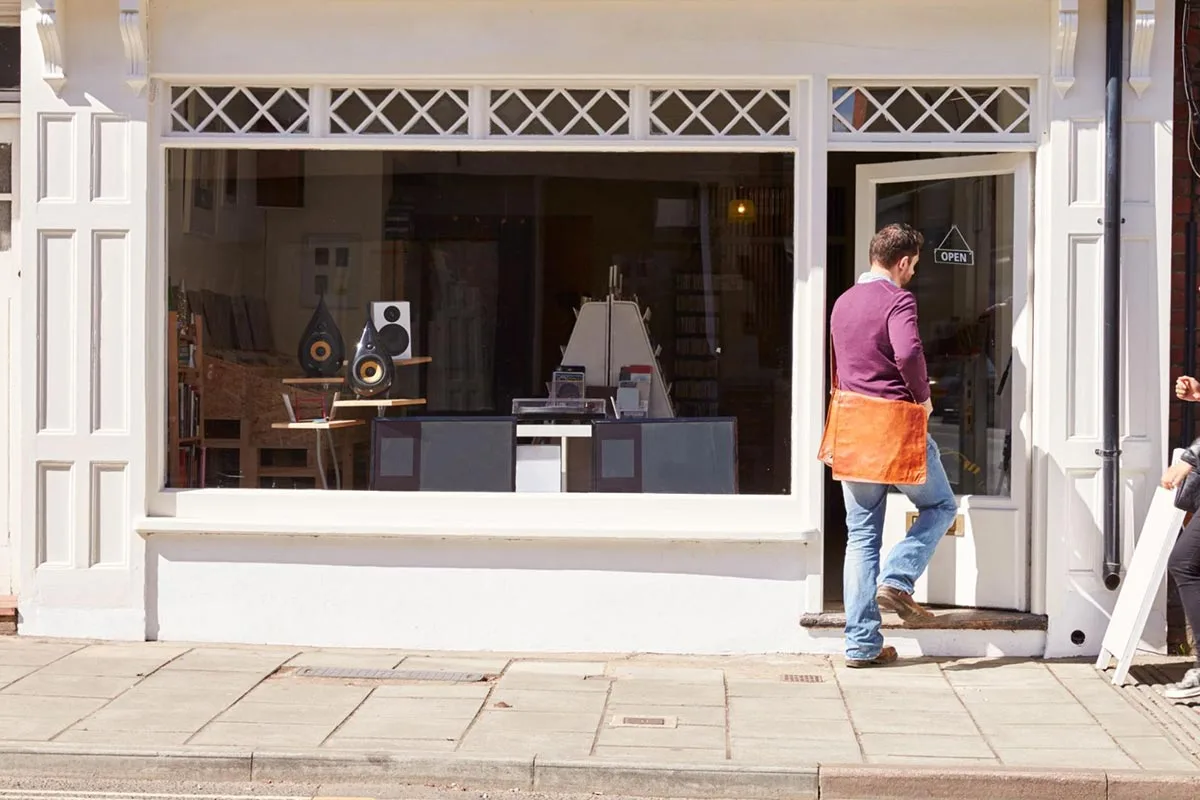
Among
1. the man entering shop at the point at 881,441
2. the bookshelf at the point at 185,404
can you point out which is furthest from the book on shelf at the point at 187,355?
the man entering shop at the point at 881,441

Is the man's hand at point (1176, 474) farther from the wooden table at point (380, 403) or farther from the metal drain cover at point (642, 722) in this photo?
the wooden table at point (380, 403)

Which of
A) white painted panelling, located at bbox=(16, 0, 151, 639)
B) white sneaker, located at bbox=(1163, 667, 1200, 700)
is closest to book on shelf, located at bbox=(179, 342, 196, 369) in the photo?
white painted panelling, located at bbox=(16, 0, 151, 639)

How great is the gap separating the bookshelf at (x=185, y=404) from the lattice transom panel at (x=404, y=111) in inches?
56.9

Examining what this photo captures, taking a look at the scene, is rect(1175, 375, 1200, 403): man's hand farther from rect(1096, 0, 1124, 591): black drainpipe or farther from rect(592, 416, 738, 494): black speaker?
rect(592, 416, 738, 494): black speaker

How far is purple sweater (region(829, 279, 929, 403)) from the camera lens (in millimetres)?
6445

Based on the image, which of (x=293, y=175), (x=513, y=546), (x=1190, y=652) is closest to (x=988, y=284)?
(x=1190, y=652)

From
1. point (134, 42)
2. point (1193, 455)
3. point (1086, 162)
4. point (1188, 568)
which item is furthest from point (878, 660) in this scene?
point (134, 42)

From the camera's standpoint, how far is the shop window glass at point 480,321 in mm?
7438

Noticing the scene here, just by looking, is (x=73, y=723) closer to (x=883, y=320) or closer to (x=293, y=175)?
(x=293, y=175)

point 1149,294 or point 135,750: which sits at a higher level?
point 1149,294

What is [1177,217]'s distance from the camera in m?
7.00

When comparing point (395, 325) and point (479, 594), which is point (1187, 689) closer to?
point (479, 594)

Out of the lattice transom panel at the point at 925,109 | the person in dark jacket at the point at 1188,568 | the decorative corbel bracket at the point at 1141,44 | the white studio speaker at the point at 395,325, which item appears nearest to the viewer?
the person in dark jacket at the point at 1188,568

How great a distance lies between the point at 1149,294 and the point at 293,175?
4541 millimetres
